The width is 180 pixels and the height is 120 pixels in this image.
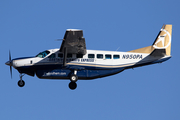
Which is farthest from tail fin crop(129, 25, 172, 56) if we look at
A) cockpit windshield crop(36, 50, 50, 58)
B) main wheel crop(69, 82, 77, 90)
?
cockpit windshield crop(36, 50, 50, 58)

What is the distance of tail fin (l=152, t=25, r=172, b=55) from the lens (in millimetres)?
26423

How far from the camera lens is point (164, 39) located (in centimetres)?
2661

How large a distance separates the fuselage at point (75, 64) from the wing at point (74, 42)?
852 millimetres

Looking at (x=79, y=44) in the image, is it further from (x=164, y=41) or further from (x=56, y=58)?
(x=164, y=41)

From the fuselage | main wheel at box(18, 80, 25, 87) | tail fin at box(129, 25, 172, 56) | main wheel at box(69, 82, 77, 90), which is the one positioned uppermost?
tail fin at box(129, 25, 172, 56)

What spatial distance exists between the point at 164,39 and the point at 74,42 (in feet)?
27.7

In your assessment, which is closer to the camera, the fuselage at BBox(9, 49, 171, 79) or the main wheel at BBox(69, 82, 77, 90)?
the fuselage at BBox(9, 49, 171, 79)

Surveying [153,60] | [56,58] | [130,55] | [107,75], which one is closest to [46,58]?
[56,58]

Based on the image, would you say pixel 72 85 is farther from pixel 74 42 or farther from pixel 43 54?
pixel 74 42

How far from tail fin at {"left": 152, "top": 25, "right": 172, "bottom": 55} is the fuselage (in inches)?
48.4

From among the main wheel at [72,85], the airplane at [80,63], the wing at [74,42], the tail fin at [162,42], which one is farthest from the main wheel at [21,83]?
the tail fin at [162,42]

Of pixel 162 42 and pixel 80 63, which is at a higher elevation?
pixel 162 42

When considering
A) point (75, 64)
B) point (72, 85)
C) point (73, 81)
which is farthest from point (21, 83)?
point (75, 64)

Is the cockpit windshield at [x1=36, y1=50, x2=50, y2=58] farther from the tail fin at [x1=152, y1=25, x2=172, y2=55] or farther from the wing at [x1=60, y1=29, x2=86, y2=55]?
the tail fin at [x1=152, y1=25, x2=172, y2=55]
